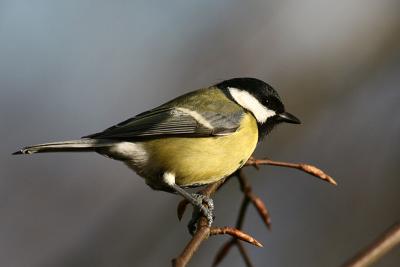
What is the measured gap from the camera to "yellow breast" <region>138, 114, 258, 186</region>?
2633 millimetres

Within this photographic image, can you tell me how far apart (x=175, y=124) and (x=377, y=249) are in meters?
1.69

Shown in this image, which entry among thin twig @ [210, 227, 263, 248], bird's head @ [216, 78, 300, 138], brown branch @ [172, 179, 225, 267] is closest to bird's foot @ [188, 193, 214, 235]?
brown branch @ [172, 179, 225, 267]

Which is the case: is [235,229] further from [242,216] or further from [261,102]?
[261,102]

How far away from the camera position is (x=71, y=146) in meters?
2.40

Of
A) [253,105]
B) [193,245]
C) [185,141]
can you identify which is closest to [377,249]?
[193,245]

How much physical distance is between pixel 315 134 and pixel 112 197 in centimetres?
150

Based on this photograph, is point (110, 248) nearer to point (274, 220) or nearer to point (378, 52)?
point (274, 220)

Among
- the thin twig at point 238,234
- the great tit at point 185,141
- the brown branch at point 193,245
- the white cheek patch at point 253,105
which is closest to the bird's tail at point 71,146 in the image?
the great tit at point 185,141

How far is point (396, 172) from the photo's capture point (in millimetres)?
4055

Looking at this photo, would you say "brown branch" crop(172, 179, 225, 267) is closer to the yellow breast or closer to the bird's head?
the yellow breast

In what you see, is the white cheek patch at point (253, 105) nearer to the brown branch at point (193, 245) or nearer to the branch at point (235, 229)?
the branch at point (235, 229)

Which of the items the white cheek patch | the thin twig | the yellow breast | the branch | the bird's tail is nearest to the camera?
the branch

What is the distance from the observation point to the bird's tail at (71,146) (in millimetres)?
2221

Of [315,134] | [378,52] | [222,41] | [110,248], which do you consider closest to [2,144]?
[110,248]
